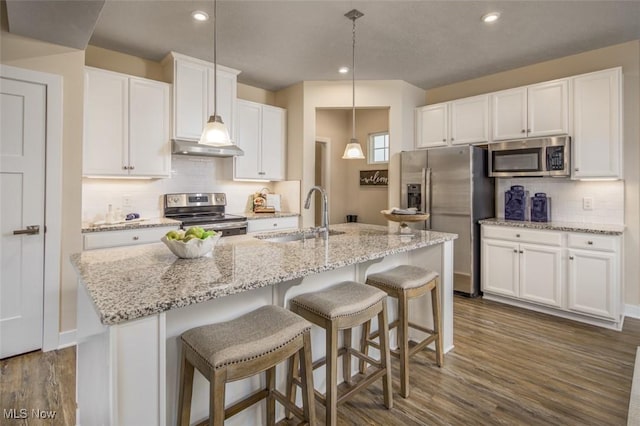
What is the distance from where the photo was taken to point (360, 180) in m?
6.05

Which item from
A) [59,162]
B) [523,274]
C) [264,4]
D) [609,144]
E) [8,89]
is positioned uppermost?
[264,4]

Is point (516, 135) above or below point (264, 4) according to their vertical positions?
below

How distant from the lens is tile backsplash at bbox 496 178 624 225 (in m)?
3.37

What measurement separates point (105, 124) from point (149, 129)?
1.28 ft

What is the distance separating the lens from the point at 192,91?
12.1ft

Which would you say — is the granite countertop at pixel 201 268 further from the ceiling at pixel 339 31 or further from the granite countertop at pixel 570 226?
the granite countertop at pixel 570 226

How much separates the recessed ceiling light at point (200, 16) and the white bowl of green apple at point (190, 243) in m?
1.96

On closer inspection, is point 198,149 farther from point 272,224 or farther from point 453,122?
point 453,122

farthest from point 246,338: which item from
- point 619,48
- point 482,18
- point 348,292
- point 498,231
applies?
point 619,48

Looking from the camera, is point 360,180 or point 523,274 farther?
point 360,180

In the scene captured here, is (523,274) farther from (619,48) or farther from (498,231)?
(619,48)

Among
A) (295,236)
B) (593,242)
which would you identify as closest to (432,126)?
(593,242)

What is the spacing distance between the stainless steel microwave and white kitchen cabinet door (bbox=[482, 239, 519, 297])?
82 cm

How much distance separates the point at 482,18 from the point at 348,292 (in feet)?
8.46
